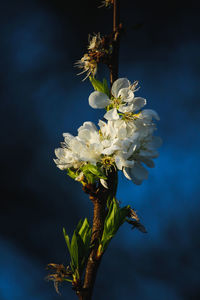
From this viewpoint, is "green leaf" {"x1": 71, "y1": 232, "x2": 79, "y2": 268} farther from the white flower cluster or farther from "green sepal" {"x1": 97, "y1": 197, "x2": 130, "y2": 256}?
the white flower cluster

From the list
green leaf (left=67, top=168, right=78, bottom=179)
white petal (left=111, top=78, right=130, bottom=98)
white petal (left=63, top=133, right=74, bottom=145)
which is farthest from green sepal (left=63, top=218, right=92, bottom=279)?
white petal (left=111, top=78, right=130, bottom=98)

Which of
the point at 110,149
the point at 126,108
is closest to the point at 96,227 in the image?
the point at 110,149

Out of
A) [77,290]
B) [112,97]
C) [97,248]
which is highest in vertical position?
[112,97]

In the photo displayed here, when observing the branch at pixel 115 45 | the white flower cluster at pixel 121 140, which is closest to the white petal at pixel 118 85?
the white flower cluster at pixel 121 140

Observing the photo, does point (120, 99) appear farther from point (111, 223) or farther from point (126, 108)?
point (111, 223)

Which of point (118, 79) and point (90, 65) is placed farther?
point (90, 65)

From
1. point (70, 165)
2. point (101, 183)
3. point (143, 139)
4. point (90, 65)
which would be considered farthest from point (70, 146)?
point (90, 65)

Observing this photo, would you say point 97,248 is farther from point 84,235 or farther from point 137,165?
point 137,165
